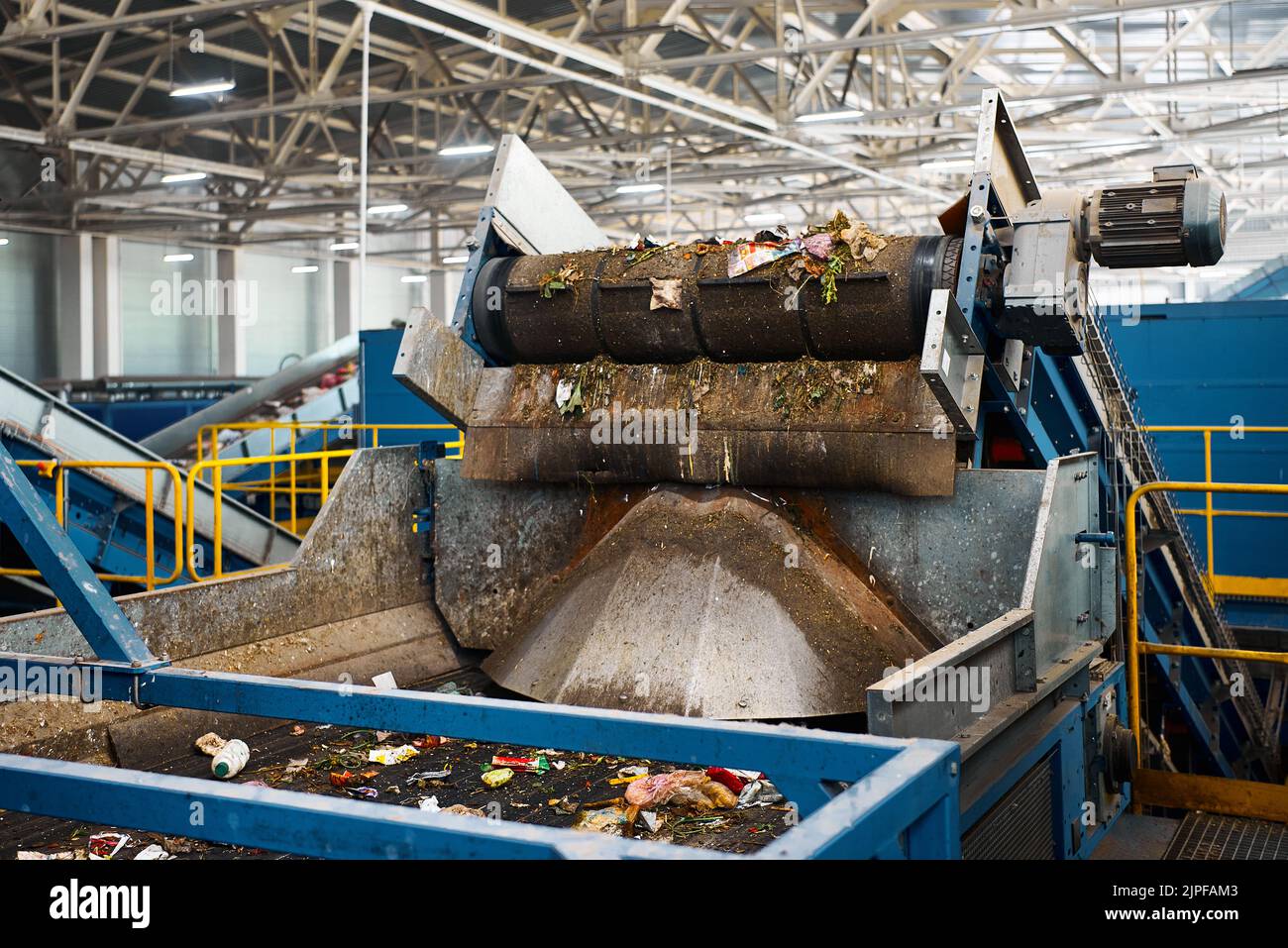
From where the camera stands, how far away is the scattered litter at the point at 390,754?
433 centimetres

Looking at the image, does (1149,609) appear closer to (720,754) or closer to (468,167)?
(720,754)

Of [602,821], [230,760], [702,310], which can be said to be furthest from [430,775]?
[702,310]

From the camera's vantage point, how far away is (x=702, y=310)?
4.81 meters

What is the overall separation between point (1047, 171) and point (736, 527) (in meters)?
20.3

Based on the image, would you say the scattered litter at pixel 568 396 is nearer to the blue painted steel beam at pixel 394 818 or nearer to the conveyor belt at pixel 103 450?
the blue painted steel beam at pixel 394 818

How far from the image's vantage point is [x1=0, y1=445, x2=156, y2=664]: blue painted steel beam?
10.9 ft

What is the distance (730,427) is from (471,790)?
1745 mm

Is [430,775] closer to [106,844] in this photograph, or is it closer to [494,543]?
[106,844]

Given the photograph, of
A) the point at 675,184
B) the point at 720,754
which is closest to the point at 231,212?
the point at 675,184

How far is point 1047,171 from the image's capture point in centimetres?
2267

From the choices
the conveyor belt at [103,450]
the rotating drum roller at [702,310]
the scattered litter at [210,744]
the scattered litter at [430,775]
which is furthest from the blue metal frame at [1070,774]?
the conveyor belt at [103,450]

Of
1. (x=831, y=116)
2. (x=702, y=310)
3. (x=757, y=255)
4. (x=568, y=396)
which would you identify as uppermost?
(x=831, y=116)

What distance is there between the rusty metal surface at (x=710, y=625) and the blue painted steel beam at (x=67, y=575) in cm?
165

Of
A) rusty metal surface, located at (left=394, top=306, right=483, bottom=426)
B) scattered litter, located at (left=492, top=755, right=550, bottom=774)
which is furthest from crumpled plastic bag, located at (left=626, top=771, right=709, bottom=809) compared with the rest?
rusty metal surface, located at (left=394, top=306, right=483, bottom=426)
